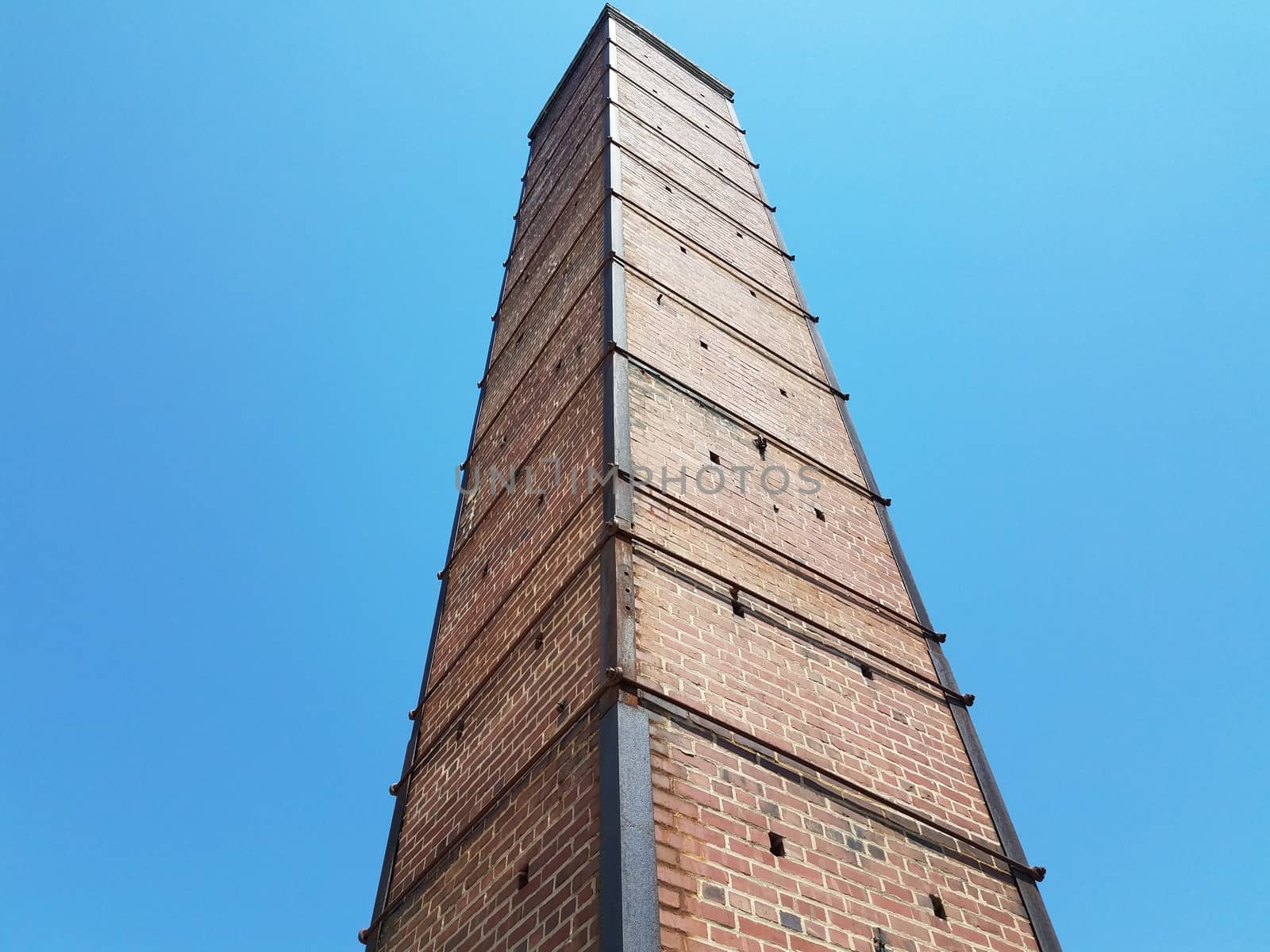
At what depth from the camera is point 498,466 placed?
876 cm

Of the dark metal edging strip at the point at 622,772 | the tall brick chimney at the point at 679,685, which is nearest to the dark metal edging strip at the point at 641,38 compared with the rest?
the tall brick chimney at the point at 679,685

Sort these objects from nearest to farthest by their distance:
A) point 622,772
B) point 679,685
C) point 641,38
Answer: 1. point 622,772
2. point 679,685
3. point 641,38

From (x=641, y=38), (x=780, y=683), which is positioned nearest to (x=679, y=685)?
(x=780, y=683)

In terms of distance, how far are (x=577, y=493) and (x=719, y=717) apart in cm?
212

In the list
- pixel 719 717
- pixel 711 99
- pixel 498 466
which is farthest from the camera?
pixel 711 99

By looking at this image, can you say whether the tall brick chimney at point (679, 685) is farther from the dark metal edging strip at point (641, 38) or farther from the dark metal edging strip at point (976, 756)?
the dark metal edging strip at point (641, 38)

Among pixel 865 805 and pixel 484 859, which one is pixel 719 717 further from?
pixel 484 859

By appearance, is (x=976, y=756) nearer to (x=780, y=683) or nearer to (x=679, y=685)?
(x=780, y=683)

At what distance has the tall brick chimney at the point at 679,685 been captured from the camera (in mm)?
4168

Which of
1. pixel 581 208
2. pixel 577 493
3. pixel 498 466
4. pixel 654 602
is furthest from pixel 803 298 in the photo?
pixel 654 602

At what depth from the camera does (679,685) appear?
15.9ft

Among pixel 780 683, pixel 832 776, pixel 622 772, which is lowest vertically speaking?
pixel 622 772

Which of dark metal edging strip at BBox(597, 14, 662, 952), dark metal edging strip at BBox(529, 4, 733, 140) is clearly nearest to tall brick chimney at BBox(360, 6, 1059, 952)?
dark metal edging strip at BBox(597, 14, 662, 952)

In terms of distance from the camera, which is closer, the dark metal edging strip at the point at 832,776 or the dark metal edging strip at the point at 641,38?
the dark metal edging strip at the point at 832,776
